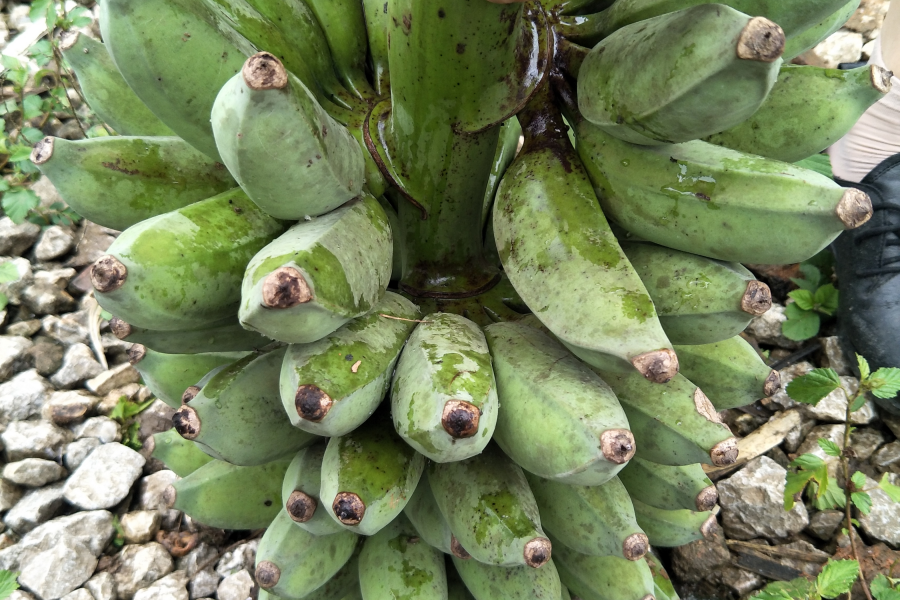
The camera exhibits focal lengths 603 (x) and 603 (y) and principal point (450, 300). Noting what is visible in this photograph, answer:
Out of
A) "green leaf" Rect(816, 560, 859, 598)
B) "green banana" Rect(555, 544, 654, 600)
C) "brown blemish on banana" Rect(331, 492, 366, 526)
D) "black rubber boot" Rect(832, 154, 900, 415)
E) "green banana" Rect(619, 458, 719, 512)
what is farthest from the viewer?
"black rubber boot" Rect(832, 154, 900, 415)

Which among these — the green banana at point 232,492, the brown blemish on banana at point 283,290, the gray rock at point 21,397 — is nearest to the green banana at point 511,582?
the green banana at point 232,492

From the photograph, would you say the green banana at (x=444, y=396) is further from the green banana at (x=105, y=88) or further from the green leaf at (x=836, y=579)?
the green leaf at (x=836, y=579)

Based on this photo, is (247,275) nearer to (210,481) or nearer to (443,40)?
(443,40)

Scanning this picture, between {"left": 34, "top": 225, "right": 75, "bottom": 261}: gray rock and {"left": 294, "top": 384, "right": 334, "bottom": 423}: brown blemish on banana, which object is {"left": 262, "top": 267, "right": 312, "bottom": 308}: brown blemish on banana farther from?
{"left": 34, "top": 225, "right": 75, "bottom": 261}: gray rock

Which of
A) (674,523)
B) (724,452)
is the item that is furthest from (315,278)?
(674,523)

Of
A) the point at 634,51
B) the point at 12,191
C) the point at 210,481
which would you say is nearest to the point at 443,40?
the point at 634,51

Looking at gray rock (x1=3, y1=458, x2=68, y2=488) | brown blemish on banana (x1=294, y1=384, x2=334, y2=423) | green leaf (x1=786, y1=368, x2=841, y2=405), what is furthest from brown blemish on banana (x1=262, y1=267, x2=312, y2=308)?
gray rock (x1=3, y1=458, x2=68, y2=488)

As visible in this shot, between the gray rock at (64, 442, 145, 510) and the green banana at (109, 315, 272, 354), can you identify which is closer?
the green banana at (109, 315, 272, 354)

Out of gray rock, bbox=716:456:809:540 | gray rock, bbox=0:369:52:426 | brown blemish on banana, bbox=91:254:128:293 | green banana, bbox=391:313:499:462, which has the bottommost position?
gray rock, bbox=716:456:809:540
